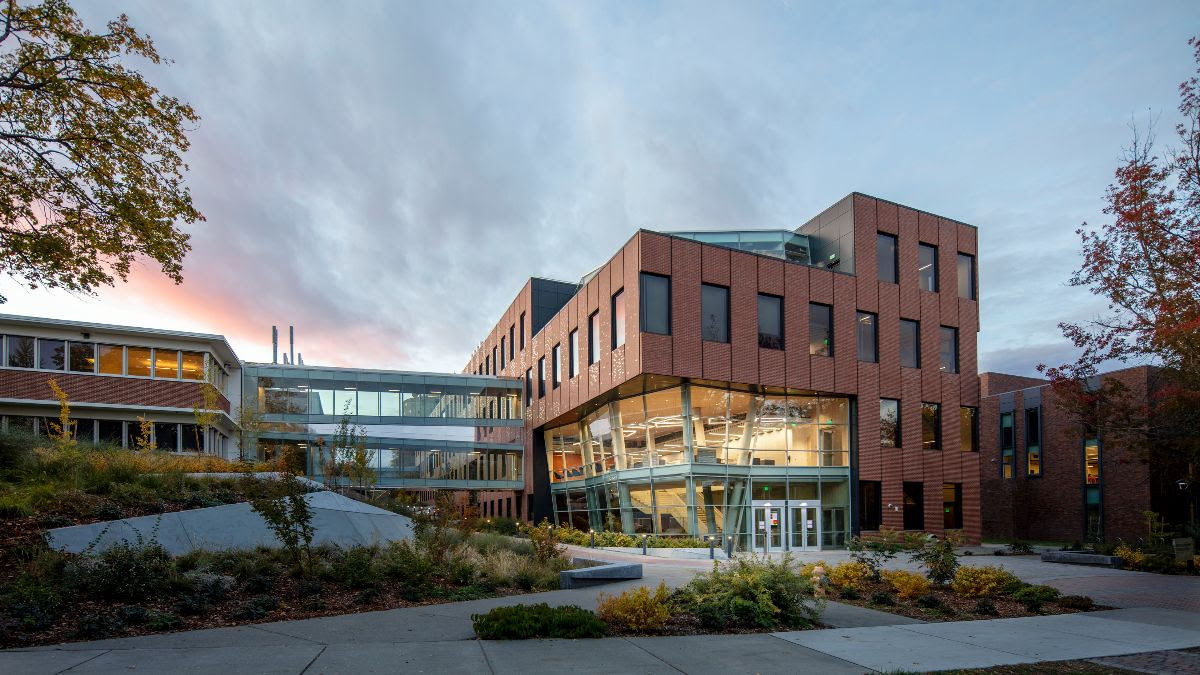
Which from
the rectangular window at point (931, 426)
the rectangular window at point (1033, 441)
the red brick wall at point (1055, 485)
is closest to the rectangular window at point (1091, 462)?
the red brick wall at point (1055, 485)

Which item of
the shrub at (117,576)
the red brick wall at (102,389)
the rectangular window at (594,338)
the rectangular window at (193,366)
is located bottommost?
the shrub at (117,576)

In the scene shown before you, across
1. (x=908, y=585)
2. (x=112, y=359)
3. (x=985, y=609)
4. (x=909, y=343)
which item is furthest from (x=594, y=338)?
(x=985, y=609)

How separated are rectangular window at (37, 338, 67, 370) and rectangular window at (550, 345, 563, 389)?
22.5 metres

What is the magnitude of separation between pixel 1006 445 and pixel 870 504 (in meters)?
16.6

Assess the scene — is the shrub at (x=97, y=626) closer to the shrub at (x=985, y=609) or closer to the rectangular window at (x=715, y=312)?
the shrub at (x=985, y=609)

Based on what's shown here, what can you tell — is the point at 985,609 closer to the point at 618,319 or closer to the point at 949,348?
the point at 618,319

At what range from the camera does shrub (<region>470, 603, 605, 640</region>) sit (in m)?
9.91

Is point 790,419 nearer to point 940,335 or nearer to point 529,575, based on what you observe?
point 940,335

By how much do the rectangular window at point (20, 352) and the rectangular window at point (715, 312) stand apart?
2805 centimetres

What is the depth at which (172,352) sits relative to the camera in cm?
3566

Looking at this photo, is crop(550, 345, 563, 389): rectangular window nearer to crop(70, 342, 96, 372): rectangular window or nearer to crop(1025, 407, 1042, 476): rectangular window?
crop(70, 342, 96, 372): rectangular window

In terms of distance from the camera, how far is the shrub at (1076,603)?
48.2ft

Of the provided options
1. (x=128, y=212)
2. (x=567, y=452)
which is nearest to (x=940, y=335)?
(x=567, y=452)

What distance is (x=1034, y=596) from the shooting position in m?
14.5
